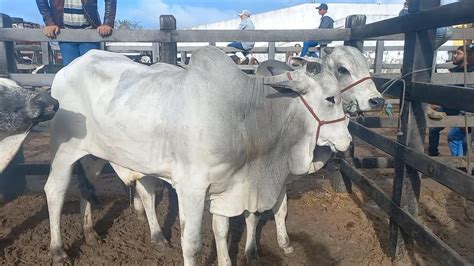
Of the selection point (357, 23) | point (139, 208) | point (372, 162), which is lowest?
point (139, 208)

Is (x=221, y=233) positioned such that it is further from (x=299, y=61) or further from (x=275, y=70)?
(x=299, y=61)

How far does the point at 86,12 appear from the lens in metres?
4.75

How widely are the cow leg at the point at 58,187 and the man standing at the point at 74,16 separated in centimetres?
142

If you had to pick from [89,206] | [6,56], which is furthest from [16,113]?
[6,56]

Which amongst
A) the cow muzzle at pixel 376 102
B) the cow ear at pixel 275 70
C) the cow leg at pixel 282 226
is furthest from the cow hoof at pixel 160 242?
the cow muzzle at pixel 376 102

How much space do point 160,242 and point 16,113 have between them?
174 centimetres

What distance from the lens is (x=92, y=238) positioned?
3855mm

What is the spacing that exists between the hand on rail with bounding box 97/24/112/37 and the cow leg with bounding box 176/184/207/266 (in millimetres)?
2027

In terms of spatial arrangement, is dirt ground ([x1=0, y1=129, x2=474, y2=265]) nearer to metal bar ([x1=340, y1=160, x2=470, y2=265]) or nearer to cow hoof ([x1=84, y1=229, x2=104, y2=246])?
cow hoof ([x1=84, y1=229, x2=104, y2=246])

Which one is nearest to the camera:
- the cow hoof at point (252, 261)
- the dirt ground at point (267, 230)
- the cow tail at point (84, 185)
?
the cow hoof at point (252, 261)

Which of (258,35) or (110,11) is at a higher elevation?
(110,11)

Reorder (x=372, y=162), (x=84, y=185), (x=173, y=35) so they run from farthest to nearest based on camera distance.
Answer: (x=372, y=162)
(x=173, y=35)
(x=84, y=185)

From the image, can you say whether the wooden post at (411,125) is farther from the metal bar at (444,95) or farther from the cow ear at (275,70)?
the cow ear at (275,70)

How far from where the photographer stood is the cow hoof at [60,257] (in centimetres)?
349
